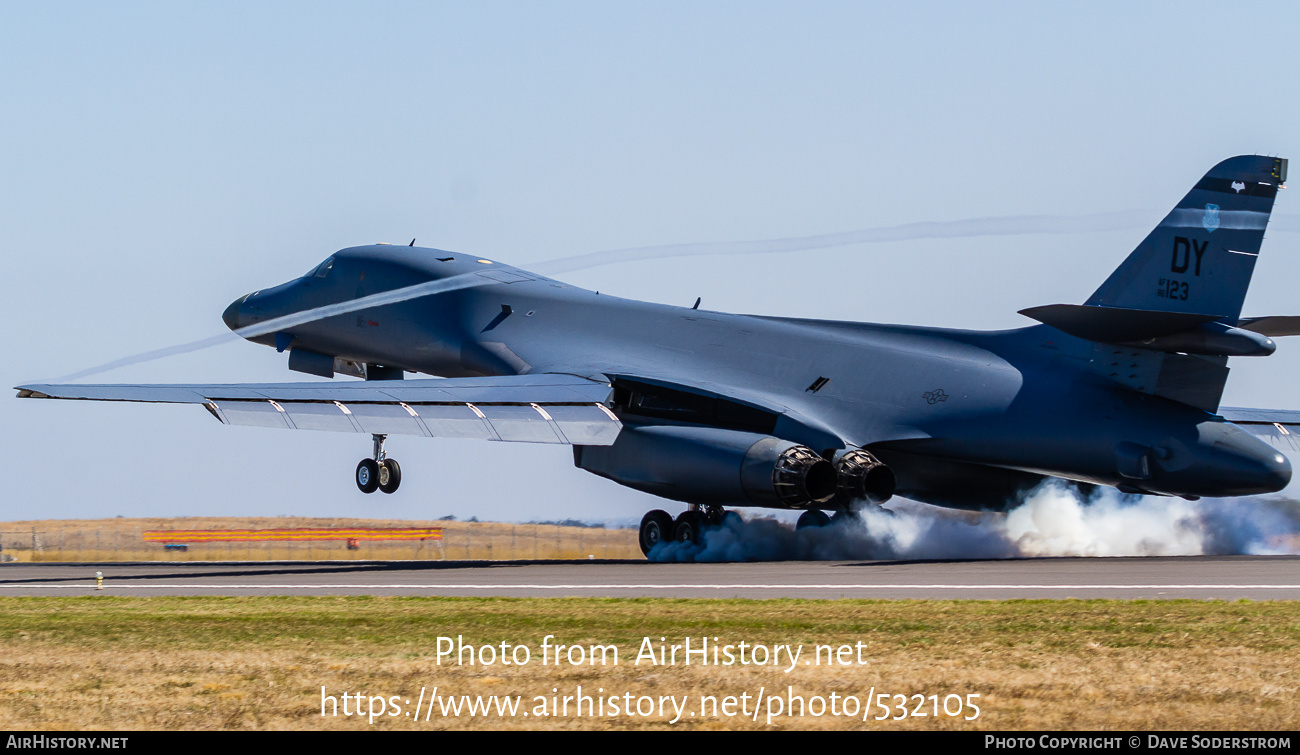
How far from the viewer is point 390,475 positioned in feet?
96.0

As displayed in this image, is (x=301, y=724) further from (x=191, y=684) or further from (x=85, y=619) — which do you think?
(x=85, y=619)

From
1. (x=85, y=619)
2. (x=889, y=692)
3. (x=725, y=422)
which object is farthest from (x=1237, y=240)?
(x=85, y=619)

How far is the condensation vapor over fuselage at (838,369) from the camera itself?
24.7 meters

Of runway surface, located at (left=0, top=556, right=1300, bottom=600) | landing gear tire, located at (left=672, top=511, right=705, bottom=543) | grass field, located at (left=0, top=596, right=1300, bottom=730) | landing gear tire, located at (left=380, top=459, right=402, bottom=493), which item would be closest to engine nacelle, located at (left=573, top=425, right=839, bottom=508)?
runway surface, located at (left=0, top=556, right=1300, bottom=600)

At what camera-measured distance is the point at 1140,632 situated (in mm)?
13281

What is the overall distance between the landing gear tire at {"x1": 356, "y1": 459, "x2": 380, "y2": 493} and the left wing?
231cm

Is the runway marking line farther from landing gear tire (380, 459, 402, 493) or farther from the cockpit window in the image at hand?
the cockpit window

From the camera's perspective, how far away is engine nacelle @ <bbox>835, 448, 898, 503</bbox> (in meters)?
26.8

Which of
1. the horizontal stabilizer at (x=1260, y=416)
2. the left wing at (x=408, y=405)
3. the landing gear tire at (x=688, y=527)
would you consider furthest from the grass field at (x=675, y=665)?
the horizontal stabilizer at (x=1260, y=416)

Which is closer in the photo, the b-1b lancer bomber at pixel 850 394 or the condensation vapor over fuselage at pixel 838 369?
the b-1b lancer bomber at pixel 850 394

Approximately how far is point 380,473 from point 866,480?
970 centimetres

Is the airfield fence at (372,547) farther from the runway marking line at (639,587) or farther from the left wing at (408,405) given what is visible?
the runway marking line at (639,587)

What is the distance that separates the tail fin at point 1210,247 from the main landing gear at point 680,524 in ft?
31.5
